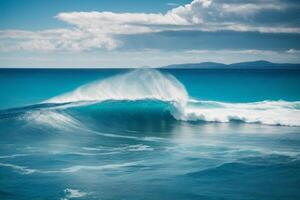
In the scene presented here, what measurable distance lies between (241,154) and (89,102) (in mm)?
13131

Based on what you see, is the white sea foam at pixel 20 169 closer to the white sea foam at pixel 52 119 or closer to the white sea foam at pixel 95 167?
the white sea foam at pixel 95 167

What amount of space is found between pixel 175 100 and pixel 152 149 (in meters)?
9.64

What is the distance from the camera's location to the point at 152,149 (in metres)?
13.7

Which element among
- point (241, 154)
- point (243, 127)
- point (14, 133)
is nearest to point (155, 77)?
point (243, 127)

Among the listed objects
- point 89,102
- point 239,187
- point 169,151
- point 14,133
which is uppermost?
point 89,102

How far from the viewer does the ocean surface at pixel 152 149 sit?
9.41 m

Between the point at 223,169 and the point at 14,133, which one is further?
the point at 14,133

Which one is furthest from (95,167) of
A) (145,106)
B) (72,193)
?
(145,106)

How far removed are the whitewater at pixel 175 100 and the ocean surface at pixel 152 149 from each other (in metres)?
0.07

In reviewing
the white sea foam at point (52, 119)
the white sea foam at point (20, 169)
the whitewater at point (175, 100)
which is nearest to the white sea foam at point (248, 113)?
the whitewater at point (175, 100)

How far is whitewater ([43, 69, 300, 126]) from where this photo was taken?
20.9m

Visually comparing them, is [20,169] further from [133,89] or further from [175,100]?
[133,89]

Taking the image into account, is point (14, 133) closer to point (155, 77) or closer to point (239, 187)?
point (239, 187)

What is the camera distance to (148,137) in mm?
16172
